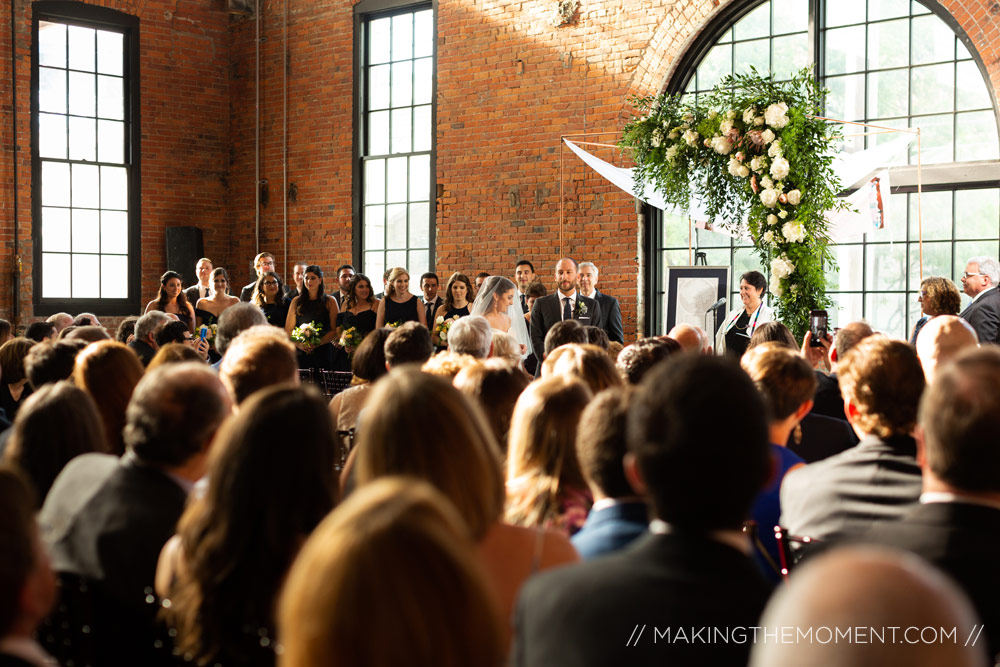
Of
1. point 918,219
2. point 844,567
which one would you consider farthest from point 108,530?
point 918,219

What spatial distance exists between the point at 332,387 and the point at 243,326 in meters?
3.31

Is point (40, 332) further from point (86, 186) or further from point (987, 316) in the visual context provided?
point (86, 186)

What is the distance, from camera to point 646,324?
1005 cm

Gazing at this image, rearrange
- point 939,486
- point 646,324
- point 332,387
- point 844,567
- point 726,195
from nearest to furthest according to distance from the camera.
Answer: point 844,567 → point 939,486 → point 726,195 → point 332,387 → point 646,324

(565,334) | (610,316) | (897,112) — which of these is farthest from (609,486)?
(897,112)

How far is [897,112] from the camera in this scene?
8867 mm

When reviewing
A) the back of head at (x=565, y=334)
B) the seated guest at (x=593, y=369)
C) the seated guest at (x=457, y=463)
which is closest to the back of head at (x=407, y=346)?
the back of head at (x=565, y=334)

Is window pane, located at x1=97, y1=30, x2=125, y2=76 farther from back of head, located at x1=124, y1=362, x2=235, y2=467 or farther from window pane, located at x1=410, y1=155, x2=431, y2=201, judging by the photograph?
back of head, located at x1=124, y1=362, x2=235, y2=467

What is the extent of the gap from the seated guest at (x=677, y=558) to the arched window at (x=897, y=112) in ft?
24.2

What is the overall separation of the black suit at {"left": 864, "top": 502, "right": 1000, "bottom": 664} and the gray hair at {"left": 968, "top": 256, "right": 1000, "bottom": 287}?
6400 mm

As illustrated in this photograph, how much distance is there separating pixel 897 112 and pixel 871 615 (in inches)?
353

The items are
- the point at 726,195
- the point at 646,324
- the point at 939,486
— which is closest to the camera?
the point at 939,486

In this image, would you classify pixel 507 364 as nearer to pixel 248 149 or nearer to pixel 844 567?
pixel 844 567

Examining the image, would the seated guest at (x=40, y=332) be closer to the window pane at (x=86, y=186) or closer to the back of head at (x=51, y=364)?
the back of head at (x=51, y=364)
